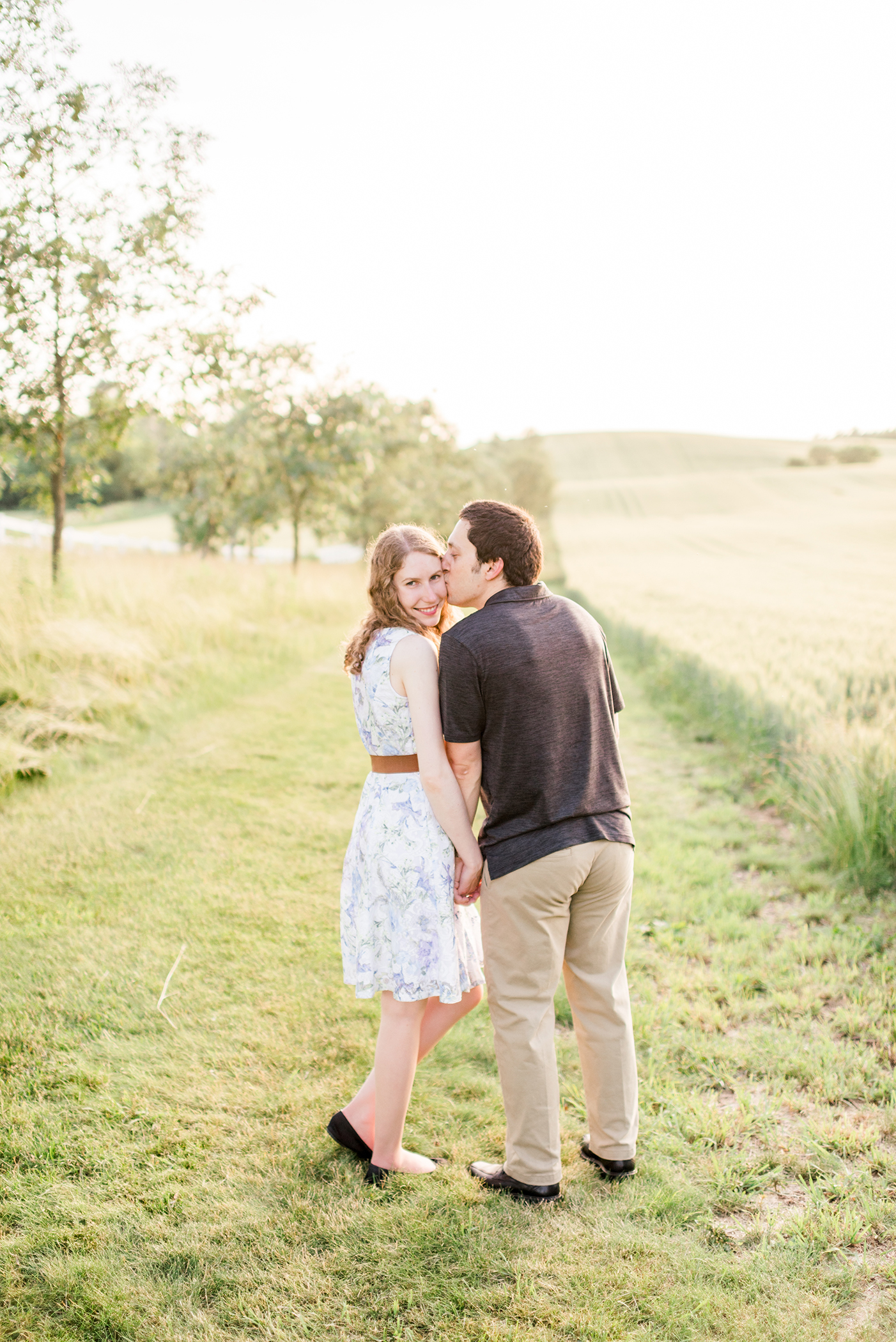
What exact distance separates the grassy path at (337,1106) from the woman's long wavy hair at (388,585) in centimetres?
184

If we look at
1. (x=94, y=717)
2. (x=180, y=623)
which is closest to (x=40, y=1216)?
(x=94, y=717)

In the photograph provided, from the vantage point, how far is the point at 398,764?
118 inches

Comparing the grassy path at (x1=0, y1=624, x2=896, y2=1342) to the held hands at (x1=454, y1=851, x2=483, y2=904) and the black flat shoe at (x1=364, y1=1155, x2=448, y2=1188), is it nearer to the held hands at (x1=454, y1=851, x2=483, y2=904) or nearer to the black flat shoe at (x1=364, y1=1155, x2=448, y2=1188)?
the black flat shoe at (x1=364, y1=1155, x2=448, y2=1188)

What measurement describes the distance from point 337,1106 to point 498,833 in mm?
1462

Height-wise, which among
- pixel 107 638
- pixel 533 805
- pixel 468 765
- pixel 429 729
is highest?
pixel 429 729

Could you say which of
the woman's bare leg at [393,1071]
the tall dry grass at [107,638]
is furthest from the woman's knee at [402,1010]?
the tall dry grass at [107,638]

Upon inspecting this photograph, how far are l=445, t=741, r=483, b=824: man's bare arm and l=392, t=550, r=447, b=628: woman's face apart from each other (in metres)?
0.45

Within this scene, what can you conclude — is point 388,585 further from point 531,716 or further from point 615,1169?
point 615,1169

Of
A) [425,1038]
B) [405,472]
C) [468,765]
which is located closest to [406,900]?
[468,765]

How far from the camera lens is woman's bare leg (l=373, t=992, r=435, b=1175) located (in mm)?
2996

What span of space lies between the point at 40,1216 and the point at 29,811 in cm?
396

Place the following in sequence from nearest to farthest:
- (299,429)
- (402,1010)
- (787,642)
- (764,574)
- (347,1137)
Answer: (402,1010), (347,1137), (787,642), (299,429), (764,574)

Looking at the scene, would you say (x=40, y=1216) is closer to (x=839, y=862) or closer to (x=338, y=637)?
(x=839, y=862)

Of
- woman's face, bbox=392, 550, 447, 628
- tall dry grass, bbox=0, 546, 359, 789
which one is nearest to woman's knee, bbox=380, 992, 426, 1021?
woman's face, bbox=392, 550, 447, 628
